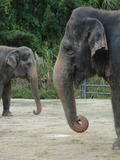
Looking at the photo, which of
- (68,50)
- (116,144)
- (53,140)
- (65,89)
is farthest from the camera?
(53,140)

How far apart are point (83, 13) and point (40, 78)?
1598cm

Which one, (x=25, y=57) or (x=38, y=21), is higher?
(x=25, y=57)

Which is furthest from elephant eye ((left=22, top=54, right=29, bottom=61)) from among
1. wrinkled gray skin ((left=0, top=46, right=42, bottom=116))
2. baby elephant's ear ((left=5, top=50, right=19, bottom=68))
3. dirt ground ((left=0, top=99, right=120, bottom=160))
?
dirt ground ((left=0, top=99, right=120, bottom=160))

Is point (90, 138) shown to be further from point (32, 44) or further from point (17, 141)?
point (32, 44)

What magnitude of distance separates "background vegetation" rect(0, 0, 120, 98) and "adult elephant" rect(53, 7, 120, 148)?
18106 millimetres

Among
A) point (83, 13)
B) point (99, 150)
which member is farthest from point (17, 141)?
point (83, 13)

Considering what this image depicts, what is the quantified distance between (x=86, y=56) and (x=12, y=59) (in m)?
6.48

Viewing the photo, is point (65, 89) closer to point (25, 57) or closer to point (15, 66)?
point (15, 66)

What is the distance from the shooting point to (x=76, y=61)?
602 centimetres

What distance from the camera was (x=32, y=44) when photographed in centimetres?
2541

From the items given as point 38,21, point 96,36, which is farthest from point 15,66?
point 38,21

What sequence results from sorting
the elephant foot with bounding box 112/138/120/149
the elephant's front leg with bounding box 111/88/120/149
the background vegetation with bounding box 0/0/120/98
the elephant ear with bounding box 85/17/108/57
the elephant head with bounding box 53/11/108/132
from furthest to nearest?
1. the background vegetation with bounding box 0/0/120/98
2. the elephant foot with bounding box 112/138/120/149
3. the elephant's front leg with bounding box 111/88/120/149
4. the elephant head with bounding box 53/11/108/132
5. the elephant ear with bounding box 85/17/108/57

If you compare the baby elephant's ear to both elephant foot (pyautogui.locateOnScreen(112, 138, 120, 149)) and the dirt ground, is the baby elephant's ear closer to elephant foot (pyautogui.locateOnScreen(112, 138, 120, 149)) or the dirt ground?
the dirt ground

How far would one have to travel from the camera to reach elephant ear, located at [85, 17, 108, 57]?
5.70 meters
